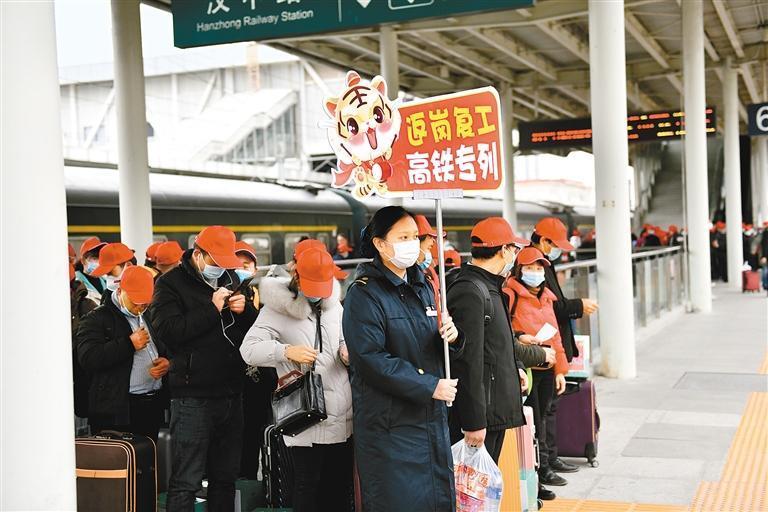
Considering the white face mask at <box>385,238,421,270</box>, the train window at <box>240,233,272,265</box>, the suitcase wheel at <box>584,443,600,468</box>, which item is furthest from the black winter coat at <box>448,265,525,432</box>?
the train window at <box>240,233,272,265</box>

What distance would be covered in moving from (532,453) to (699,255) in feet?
46.1

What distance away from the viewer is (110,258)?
6.09 m

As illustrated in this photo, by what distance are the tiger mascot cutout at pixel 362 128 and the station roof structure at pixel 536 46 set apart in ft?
39.1

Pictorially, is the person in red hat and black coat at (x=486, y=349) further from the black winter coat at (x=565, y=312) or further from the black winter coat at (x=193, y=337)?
the black winter coat at (x=565, y=312)

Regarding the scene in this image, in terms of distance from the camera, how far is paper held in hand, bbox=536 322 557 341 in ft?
19.8

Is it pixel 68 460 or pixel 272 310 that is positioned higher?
pixel 272 310

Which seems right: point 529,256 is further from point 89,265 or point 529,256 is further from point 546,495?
point 89,265

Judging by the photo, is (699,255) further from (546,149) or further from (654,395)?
(654,395)

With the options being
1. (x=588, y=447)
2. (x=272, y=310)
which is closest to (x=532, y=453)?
(x=588, y=447)

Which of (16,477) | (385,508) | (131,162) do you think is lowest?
(385,508)

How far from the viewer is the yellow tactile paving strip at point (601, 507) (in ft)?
19.9

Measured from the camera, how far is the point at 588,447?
711 cm

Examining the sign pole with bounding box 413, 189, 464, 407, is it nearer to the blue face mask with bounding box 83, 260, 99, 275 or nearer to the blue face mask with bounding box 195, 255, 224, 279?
the blue face mask with bounding box 195, 255, 224, 279

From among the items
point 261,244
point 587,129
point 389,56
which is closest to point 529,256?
point 261,244
